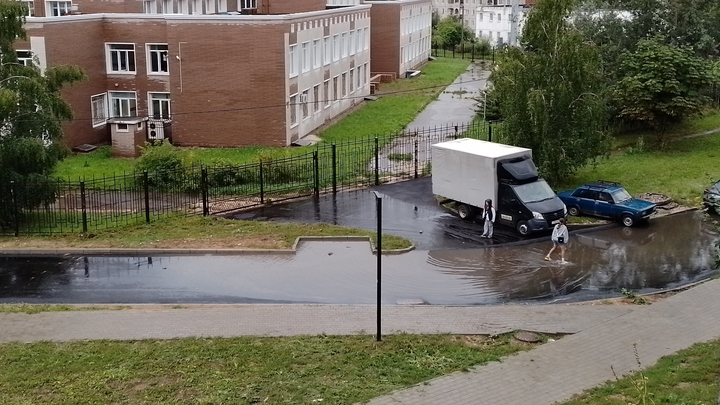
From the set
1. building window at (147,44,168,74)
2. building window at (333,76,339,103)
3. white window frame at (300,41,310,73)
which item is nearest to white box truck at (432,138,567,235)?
white window frame at (300,41,310,73)

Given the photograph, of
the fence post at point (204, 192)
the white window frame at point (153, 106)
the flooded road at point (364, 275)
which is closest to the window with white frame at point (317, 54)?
the white window frame at point (153, 106)

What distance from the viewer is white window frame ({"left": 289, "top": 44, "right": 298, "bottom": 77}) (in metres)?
35.4

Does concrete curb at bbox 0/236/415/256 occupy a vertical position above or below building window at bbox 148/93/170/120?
below

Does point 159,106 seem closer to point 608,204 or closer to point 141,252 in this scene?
point 141,252

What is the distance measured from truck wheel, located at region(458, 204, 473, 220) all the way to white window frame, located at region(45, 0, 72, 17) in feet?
96.6

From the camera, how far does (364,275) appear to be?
1852cm

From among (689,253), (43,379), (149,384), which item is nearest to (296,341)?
(149,384)

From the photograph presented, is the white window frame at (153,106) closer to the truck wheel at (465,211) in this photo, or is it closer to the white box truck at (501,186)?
the white box truck at (501,186)

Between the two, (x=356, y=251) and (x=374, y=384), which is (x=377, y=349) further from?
(x=356, y=251)

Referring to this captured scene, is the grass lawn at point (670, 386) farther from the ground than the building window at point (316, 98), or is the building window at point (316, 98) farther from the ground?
the building window at point (316, 98)

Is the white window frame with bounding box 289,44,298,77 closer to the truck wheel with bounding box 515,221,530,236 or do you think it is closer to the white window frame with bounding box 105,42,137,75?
the white window frame with bounding box 105,42,137,75

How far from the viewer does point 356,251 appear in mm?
20531

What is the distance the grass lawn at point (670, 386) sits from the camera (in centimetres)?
1115

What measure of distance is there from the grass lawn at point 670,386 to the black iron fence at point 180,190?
1485cm
